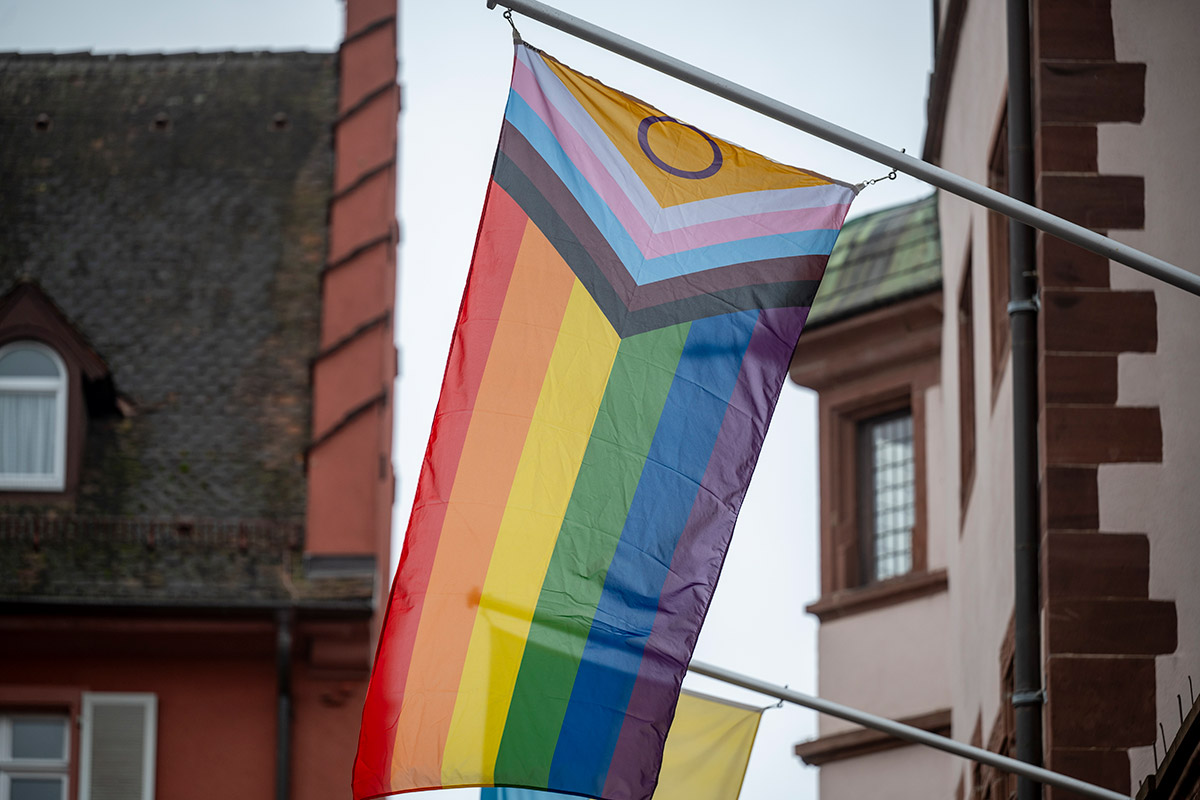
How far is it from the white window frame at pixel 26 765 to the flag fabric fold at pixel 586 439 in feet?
34.1

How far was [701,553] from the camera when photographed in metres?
8.38

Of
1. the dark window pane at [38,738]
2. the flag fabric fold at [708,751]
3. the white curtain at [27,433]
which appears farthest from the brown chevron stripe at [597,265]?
the white curtain at [27,433]

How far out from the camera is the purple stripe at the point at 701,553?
26.7 ft

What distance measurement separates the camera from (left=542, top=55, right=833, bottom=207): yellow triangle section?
28.7ft

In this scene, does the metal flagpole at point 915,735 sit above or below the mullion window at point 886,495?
below

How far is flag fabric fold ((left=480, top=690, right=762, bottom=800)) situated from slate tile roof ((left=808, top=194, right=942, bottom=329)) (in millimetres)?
8564

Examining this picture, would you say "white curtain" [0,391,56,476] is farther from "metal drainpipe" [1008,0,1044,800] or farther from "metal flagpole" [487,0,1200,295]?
"metal flagpole" [487,0,1200,295]

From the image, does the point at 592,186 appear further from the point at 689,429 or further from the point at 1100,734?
the point at 1100,734

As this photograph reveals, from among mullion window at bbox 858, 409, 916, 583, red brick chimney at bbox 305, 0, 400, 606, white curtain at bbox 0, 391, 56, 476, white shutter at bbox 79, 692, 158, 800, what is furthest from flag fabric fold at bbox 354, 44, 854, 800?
mullion window at bbox 858, 409, 916, 583

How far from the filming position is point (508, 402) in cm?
852

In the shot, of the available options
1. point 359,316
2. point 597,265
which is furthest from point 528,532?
point 359,316

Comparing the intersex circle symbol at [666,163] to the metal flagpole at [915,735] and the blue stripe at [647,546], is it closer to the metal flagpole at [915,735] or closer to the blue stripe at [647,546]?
the blue stripe at [647,546]

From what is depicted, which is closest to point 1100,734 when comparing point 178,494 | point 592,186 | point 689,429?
point 689,429

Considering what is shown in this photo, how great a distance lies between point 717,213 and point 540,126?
2.72 feet
